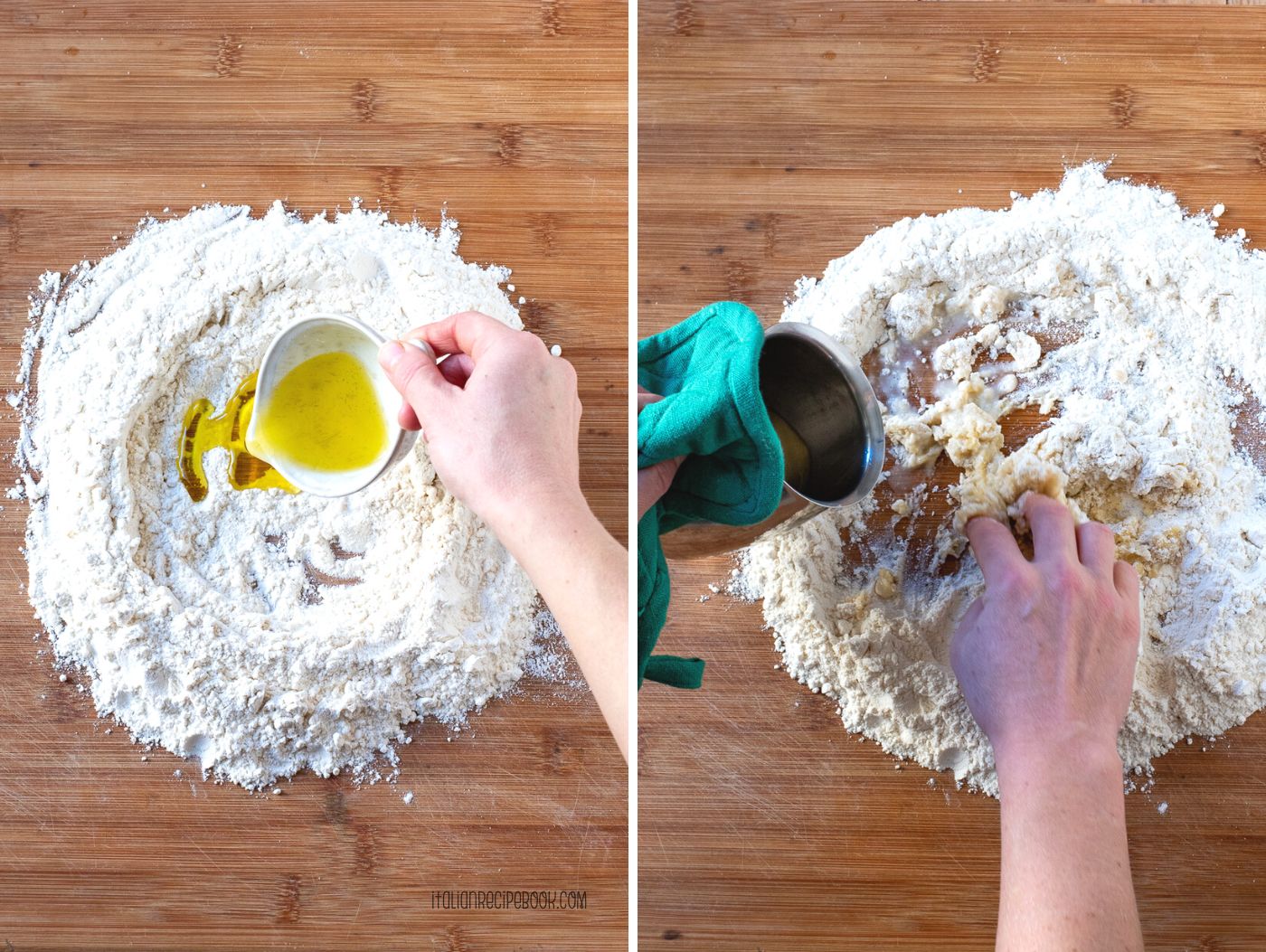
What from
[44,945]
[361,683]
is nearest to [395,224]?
[361,683]

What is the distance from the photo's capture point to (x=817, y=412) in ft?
1.74

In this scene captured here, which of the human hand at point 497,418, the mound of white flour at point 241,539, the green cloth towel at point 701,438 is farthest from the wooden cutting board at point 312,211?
the green cloth towel at point 701,438

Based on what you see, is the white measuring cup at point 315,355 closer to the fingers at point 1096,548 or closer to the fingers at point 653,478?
the fingers at point 653,478

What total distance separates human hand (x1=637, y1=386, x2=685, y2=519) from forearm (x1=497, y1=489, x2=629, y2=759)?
86mm

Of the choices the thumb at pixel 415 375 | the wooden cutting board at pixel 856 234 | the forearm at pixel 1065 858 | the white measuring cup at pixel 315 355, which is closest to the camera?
the forearm at pixel 1065 858

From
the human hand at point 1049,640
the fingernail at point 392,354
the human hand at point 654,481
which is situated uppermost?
the fingernail at point 392,354

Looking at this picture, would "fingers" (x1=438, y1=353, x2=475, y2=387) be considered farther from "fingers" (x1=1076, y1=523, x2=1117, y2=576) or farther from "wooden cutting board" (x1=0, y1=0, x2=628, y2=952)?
"fingers" (x1=1076, y1=523, x2=1117, y2=576)

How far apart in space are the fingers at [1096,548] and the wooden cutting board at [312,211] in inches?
14.2

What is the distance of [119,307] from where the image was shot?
841 mm

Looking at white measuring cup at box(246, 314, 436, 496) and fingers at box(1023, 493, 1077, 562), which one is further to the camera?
white measuring cup at box(246, 314, 436, 496)

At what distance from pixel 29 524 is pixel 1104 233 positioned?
37.3 inches

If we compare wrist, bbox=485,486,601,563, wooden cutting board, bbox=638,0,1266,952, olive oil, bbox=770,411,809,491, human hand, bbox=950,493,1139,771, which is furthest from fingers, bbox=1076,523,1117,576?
wrist, bbox=485,486,601,563

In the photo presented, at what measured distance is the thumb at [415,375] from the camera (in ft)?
2.22

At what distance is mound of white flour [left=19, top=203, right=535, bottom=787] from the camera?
0.80 meters
